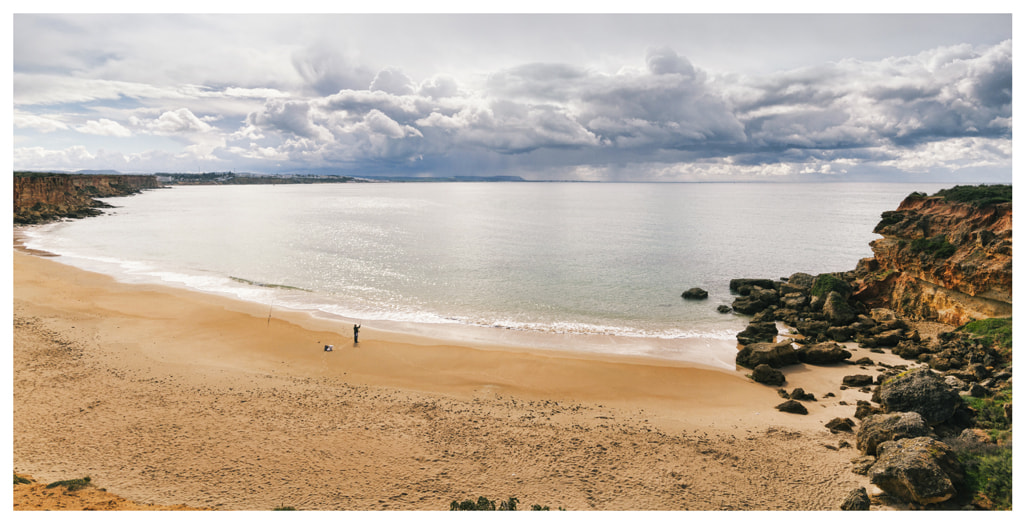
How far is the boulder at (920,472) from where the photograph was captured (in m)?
12.5

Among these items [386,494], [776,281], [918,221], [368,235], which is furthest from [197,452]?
[368,235]

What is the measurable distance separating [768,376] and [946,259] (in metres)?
15.1

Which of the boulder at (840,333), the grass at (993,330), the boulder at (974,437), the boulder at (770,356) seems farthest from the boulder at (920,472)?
the boulder at (840,333)

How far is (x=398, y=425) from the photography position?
17500 mm

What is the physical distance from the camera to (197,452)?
15.3m

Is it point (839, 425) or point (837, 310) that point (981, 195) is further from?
point (839, 425)

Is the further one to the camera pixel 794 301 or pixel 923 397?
pixel 794 301

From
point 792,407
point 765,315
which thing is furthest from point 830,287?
point 792,407

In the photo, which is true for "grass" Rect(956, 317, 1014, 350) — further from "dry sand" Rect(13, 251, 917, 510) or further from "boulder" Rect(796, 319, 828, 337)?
"boulder" Rect(796, 319, 828, 337)

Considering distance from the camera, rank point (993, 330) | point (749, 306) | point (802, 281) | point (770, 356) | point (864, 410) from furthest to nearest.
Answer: point (802, 281) < point (749, 306) < point (770, 356) < point (993, 330) < point (864, 410)

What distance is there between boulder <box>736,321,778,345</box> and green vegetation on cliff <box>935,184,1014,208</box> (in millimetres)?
13853

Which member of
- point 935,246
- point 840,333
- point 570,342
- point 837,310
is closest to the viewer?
point 840,333

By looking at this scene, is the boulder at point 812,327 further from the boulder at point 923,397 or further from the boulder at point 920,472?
the boulder at point 920,472

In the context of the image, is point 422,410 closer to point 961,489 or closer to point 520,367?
point 520,367
